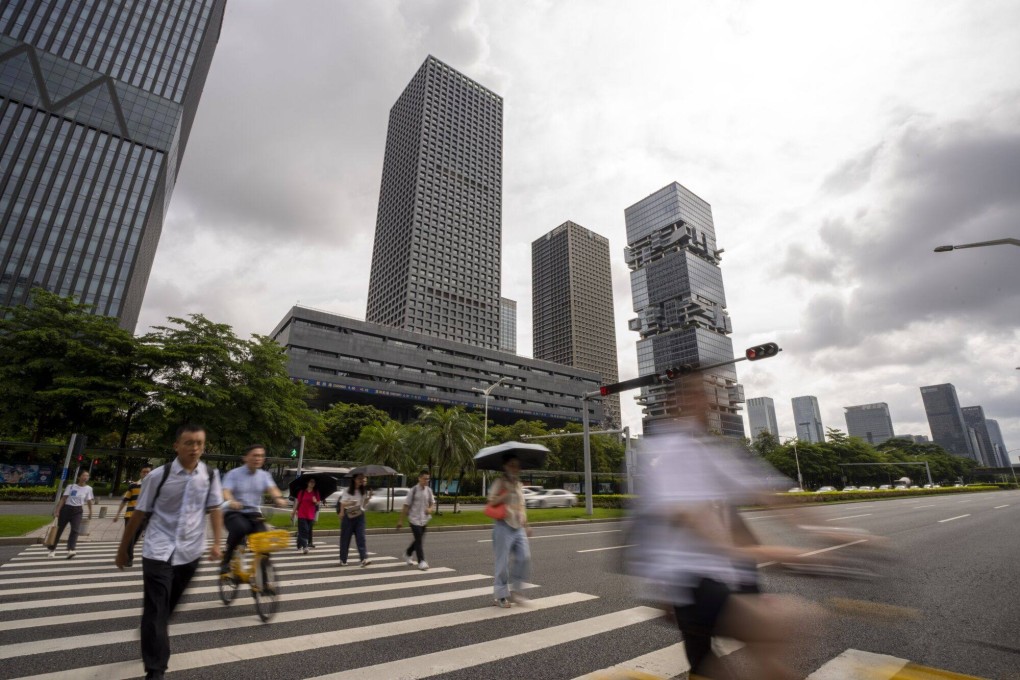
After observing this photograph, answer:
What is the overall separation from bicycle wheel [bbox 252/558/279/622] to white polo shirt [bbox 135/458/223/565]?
3.99 ft

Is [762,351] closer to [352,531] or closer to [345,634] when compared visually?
[352,531]

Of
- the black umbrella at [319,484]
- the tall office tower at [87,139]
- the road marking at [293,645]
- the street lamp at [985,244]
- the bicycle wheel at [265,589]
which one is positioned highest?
the tall office tower at [87,139]

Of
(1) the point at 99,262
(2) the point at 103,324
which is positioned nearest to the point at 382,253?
(1) the point at 99,262

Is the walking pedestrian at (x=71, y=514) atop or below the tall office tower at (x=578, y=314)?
below

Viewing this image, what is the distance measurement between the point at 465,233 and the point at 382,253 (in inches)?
1019

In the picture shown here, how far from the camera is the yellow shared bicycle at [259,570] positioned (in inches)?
200

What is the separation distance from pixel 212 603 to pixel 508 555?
3732mm

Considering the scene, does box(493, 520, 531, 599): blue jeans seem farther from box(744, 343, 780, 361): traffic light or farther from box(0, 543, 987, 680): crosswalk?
box(744, 343, 780, 361): traffic light

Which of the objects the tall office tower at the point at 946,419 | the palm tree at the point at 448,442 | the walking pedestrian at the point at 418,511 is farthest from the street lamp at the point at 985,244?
the tall office tower at the point at 946,419

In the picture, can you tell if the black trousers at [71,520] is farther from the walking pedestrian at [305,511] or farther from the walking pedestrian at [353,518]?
the walking pedestrian at [353,518]

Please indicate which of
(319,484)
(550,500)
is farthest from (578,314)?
(319,484)

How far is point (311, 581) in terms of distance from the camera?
23.4 ft

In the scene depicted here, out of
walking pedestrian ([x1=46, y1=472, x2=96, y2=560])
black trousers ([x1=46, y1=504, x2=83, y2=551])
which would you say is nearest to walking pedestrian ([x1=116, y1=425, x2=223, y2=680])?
walking pedestrian ([x1=46, y1=472, x2=96, y2=560])

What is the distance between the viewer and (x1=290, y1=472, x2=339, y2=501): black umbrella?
A: 1072 centimetres
